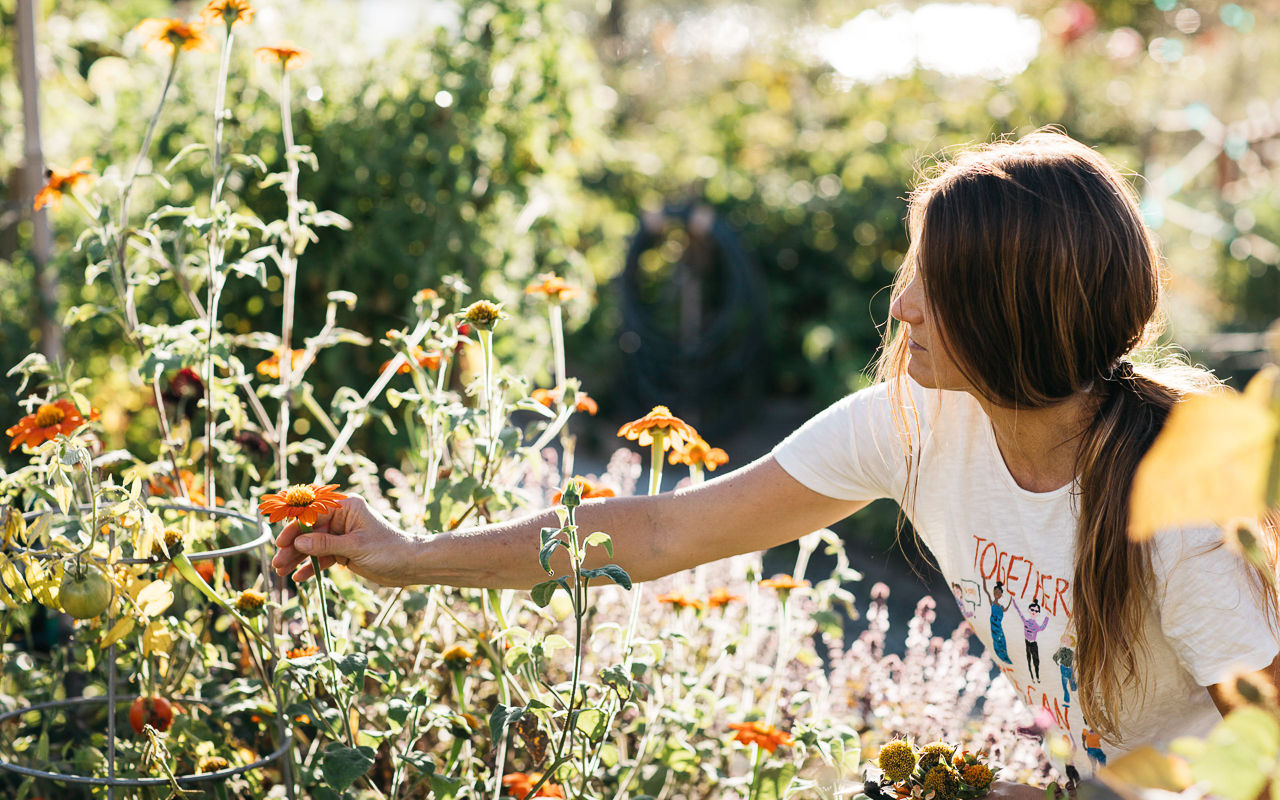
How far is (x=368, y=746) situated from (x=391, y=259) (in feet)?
5.32

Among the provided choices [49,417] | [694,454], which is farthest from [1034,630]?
[49,417]

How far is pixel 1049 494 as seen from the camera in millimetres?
1269

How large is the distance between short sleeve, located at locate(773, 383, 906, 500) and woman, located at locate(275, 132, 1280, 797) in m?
0.07

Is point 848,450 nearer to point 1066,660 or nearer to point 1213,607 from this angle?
point 1066,660

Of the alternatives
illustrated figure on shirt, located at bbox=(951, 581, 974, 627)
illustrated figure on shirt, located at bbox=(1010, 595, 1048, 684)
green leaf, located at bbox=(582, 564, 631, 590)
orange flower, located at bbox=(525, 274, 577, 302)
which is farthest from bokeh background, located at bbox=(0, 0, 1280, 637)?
green leaf, located at bbox=(582, 564, 631, 590)

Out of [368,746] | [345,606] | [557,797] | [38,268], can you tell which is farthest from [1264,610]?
[38,268]

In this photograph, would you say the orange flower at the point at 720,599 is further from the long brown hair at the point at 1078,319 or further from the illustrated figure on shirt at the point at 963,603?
the long brown hair at the point at 1078,319

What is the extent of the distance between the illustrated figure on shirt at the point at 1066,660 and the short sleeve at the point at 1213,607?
14 cm

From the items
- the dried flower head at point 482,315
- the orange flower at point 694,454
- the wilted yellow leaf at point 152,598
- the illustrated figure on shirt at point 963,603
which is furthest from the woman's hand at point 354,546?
the illustrated figure on shirt at point 963,603

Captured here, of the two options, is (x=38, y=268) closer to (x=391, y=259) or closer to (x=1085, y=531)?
(x=391, y=259)

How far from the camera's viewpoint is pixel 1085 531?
1.20m

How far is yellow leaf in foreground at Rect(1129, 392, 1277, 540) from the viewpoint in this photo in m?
0.39

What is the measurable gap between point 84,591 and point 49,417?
0.40 m

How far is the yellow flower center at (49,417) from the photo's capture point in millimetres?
1321
